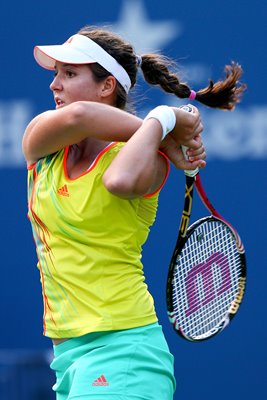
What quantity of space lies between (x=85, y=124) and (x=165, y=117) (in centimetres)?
23

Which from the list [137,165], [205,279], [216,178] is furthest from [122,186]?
[216,178]

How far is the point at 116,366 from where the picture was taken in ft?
10.8

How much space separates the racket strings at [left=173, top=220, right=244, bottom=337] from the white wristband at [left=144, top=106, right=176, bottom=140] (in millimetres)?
529

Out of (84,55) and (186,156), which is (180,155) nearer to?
(186,156)

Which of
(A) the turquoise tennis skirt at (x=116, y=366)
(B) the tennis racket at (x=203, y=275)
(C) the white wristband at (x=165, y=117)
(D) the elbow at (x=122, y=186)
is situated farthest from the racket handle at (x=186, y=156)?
(A) the turquoise tennis skirt at (x=116, y=366)

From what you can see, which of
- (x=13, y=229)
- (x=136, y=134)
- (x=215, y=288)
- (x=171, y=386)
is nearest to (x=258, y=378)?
(x=13, y=229)

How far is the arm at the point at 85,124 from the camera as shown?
3.31m

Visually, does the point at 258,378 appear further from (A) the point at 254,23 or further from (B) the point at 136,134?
(B) the point at 136,134

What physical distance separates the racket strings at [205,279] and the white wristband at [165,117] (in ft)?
1.73

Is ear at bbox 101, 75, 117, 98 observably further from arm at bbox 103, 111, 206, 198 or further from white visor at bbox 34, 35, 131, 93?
arm at bbox 103, 111, 206, 198

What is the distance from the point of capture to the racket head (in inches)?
146

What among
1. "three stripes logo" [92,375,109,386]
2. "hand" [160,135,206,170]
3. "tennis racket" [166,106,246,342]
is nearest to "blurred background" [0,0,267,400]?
"tennis racket" [166,106,246,342]

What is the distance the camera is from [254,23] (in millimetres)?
5762

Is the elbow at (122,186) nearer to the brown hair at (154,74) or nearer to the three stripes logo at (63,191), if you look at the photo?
the three stripes logo at (63,191)
